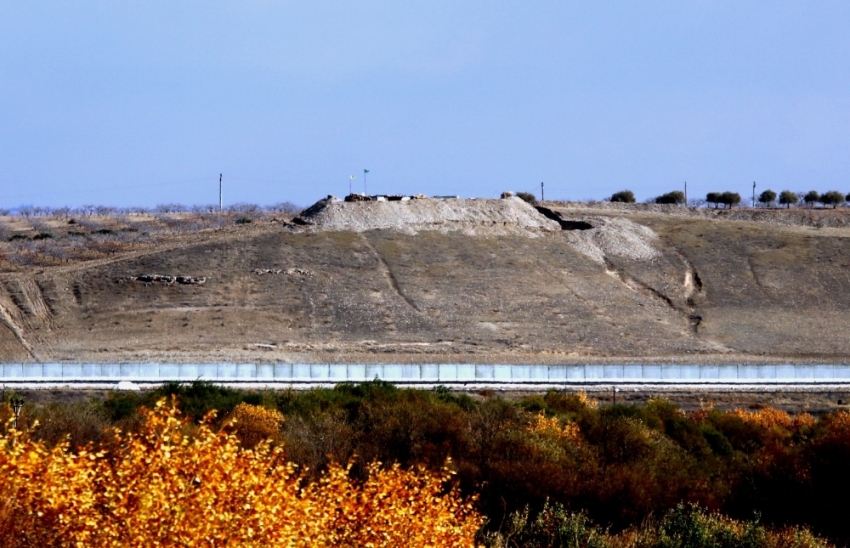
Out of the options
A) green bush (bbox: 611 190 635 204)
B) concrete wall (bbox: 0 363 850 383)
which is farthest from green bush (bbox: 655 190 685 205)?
concrete wall (bbox: 0 363 850 383)

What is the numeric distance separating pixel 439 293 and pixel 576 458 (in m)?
38.6

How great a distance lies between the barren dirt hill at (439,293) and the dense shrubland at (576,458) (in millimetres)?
21653

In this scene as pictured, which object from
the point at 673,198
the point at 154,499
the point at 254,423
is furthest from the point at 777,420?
the point at 673,198

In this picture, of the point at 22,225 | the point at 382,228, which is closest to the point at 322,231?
the point at 382,228

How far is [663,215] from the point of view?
303ft

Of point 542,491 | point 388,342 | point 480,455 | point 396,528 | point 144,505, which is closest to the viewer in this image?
point 144,505

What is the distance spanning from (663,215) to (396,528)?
262ft

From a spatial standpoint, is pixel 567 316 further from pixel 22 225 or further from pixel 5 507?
pixel 22 225

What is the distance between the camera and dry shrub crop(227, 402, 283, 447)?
1021 inches

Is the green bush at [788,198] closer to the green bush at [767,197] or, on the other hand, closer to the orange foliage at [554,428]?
the green bush at [767,197]

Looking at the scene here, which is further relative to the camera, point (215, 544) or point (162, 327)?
point (162, 327)

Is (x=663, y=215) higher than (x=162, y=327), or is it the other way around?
(x=663, y=215)

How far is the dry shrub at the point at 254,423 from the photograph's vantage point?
25938 millimetres

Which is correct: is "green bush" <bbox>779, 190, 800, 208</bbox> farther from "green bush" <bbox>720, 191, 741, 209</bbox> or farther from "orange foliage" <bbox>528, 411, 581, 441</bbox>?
"orange foliage" <bbox>528, 411, 581, 441</bbox>
